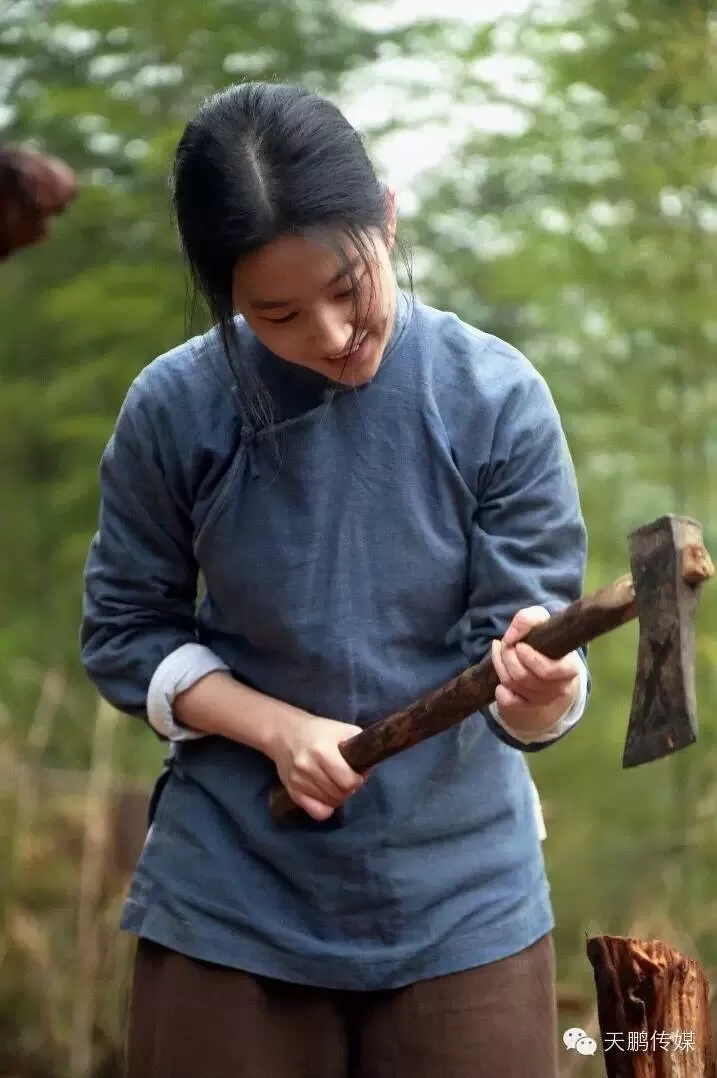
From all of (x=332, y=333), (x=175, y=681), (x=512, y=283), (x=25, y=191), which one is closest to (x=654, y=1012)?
(x=175, y=681)

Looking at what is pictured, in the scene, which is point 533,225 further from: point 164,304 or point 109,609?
point 109,609

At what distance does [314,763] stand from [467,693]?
0.49ft

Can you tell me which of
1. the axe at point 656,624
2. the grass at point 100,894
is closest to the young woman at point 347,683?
the axe at point 656,624

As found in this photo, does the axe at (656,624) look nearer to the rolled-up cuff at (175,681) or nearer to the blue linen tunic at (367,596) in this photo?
the blue linen tunic at (367,596)

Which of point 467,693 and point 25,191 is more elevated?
point 25,191

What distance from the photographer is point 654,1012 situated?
1217 mm

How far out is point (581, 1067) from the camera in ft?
6.02

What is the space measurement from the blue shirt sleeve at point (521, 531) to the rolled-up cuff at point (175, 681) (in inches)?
9.9

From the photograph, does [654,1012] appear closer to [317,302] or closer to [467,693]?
[467,693]

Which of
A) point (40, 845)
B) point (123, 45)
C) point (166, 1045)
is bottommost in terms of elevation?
point (166, 1045)

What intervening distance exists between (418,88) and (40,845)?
184cm

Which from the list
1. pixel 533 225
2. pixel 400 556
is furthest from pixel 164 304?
pixel 400 556

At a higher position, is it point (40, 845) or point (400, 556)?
point (400, 556)

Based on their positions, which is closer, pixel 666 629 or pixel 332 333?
pixel 666 629
